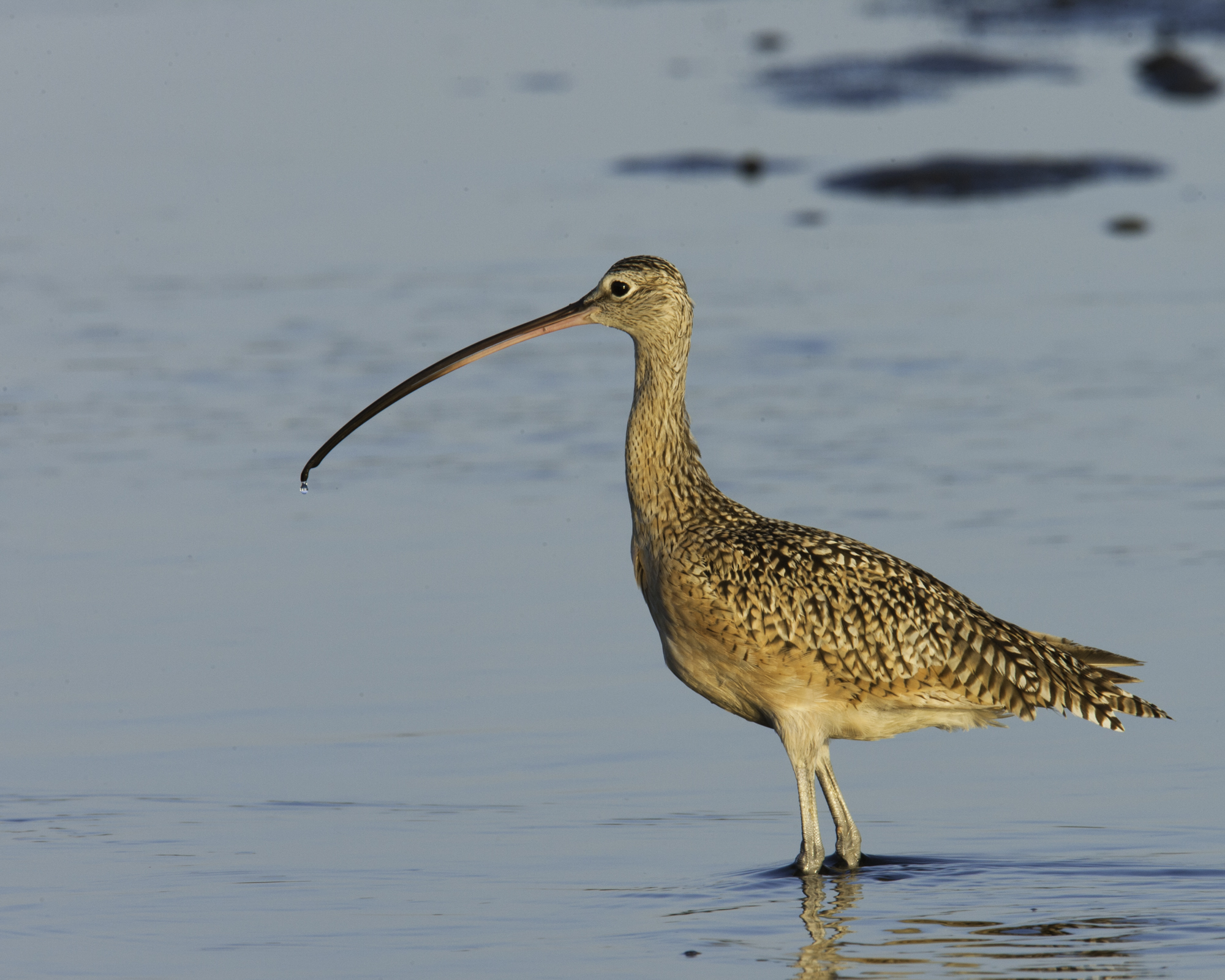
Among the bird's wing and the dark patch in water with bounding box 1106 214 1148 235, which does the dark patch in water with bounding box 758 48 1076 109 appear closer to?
the dark patch in water with bounding box 1106 214 1148 235

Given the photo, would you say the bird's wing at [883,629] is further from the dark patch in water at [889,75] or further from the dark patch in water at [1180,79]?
the dark patch in water at [889,75]

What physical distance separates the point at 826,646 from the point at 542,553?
3437 mm

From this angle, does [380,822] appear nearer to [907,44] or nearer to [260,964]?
[260,964]

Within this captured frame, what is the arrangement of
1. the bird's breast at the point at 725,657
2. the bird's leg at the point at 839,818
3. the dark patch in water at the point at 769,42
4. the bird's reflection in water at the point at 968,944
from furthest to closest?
the dark patch in water at the point at 769,42
the bird's leg at the point at 839,818
the bird's breast at the point at 725,657
the bird's reflection in water at the point at 968,944

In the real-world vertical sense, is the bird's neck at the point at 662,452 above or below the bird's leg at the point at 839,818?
above

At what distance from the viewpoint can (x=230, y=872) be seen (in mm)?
7547

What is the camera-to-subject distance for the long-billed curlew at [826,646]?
7.68 metres

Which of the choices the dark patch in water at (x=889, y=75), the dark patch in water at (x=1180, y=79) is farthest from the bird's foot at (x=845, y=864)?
the dark patch in water at (x=889, y=75)

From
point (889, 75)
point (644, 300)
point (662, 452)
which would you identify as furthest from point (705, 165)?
point (662, 452)

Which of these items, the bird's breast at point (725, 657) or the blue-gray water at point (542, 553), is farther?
the bird's breast at point (725, 657)

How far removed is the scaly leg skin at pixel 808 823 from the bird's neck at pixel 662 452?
37.9 inches

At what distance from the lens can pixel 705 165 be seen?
23.6 meters

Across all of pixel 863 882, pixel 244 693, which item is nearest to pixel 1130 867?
pixel 863 882

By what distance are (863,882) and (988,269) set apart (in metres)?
10.9
